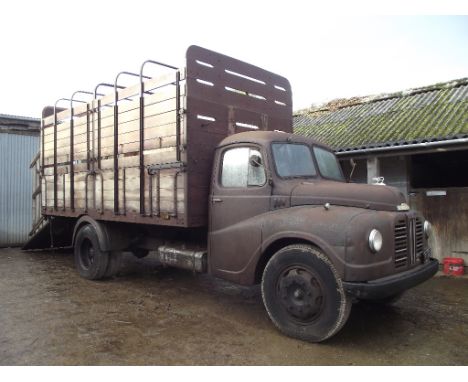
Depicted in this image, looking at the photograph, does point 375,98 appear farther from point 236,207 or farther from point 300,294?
point 300,294

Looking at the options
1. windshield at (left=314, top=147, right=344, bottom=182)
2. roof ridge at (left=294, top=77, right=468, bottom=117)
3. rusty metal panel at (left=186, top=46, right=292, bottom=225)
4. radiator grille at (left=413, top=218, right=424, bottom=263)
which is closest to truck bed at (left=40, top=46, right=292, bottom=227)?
rusty metal panel at (left=186, top=46, right=292, bottom=225)

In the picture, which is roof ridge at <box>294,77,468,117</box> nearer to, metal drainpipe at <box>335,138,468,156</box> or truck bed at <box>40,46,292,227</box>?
metal drainpipe at <box>335,138,468,156</box>

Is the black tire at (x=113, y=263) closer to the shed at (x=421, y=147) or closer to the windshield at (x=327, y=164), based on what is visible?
the windshield at (x=327, y=164)

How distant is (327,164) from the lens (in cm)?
548

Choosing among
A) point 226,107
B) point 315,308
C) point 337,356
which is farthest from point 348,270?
point 226,107

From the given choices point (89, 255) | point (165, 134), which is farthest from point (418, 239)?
point (89, 255)

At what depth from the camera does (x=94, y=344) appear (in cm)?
405

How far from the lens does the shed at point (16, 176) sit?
11320 millimetres

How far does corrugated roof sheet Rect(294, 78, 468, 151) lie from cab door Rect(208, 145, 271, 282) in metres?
4.37

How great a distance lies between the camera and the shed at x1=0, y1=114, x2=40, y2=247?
37.1 ft

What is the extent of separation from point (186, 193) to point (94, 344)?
6.84 ft

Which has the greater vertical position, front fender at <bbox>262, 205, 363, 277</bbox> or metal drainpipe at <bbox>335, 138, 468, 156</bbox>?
metal drainpipe at <bbox>335, 138, 468, 156</bbox>

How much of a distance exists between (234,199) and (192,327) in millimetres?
1636

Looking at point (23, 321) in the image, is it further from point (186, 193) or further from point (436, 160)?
point (436, 160)
